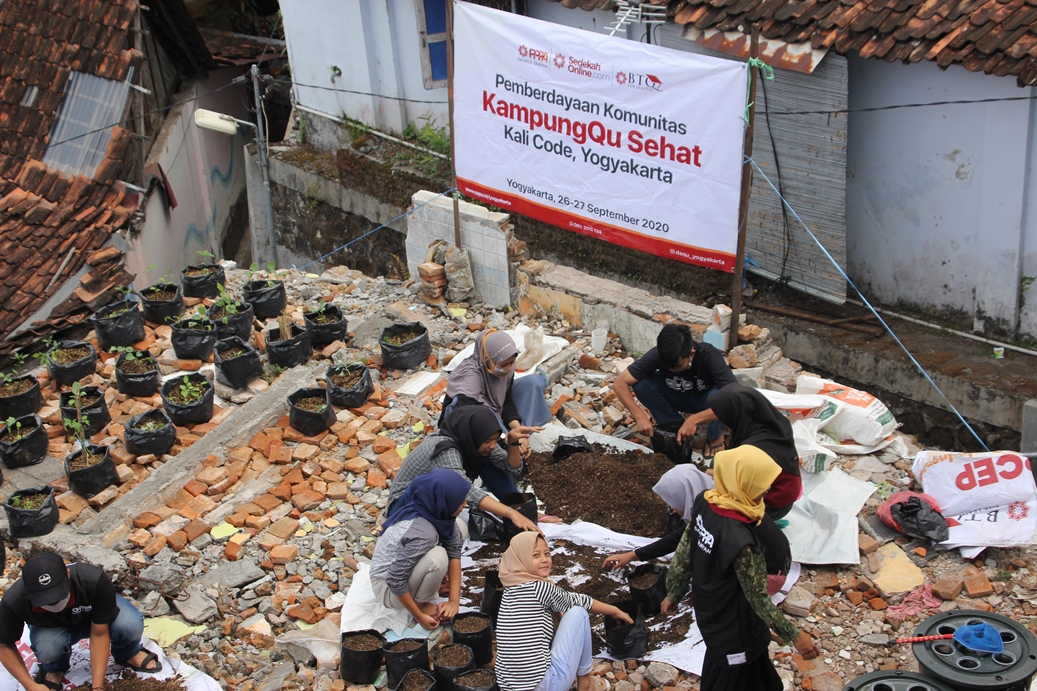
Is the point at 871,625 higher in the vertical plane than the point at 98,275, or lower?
lower

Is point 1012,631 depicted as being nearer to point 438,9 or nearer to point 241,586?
point 241,586

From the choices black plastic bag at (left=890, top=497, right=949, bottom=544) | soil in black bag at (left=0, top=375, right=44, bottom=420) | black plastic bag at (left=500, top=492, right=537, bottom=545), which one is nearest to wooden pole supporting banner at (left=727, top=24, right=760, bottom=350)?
black plastic bag at (left=890, top=497, right=949, bottom=544)

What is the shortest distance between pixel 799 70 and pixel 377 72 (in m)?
6.77

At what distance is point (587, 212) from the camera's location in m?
7.89

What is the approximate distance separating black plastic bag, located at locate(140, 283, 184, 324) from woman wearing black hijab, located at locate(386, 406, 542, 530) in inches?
161

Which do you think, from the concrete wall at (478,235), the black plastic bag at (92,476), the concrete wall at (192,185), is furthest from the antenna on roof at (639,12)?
the black plastic bag at (92,476)

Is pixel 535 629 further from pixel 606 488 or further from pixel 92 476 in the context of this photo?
pixel 92 476

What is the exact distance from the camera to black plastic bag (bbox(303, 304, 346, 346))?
8.32 meters

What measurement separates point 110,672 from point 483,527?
2.10 m

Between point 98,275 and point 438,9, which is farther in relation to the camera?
point 438,9

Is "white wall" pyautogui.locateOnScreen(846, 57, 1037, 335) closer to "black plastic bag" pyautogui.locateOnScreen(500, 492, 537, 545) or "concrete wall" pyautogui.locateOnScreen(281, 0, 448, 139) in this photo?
"black plastic bag" pyautogui.locateOnScreen(500, 492, 537, 545)

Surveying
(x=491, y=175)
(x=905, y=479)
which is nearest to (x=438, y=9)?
(x=491, y=175)

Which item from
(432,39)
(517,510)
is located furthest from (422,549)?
Answer: (432,39)

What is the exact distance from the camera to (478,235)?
888 cm
